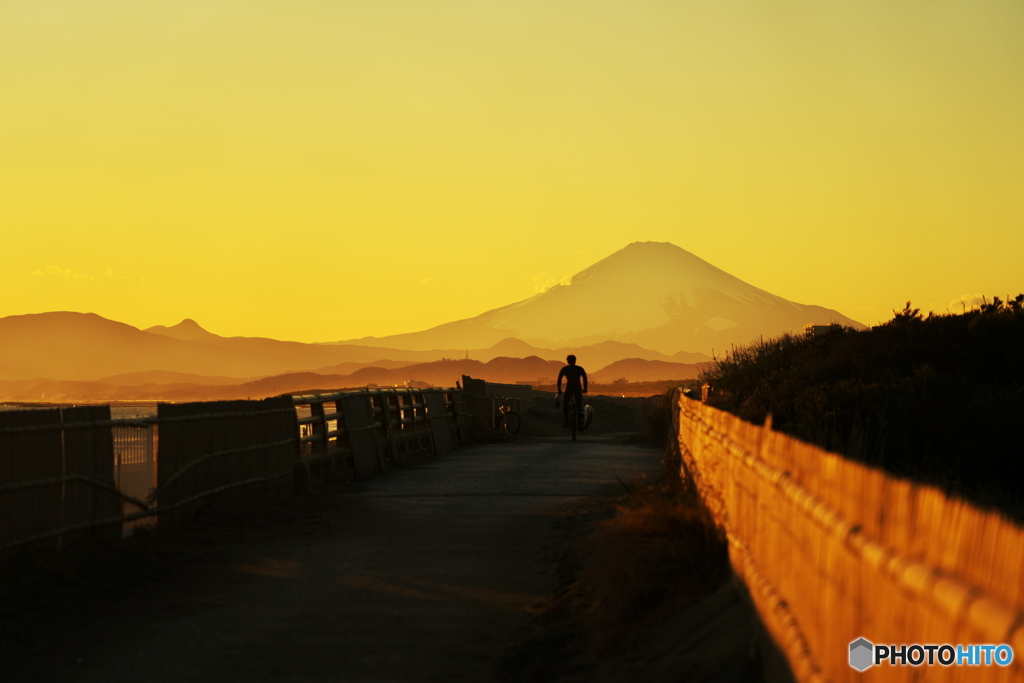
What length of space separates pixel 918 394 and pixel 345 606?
41.4ft

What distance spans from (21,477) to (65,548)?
827 mm

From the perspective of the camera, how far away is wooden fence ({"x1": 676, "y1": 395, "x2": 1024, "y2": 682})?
244 cm

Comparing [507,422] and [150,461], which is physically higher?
[507,422]

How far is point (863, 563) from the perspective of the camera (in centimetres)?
342

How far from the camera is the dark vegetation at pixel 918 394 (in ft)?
53.6

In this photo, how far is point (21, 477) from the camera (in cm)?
896

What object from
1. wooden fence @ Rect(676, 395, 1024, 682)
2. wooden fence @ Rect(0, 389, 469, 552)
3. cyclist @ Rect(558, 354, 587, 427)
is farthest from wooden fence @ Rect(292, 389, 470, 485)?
wooden fence @ Rect(676, 395, 1024, 682)

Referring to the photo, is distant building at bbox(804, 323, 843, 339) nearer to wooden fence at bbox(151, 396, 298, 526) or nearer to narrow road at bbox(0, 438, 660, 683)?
narrow road at bbox(0, 438, 660, 683)

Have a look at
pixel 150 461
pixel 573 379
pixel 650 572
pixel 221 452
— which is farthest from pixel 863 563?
pixel 573 379

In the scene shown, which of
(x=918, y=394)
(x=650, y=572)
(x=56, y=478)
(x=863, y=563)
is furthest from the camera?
(x=918, y=394)

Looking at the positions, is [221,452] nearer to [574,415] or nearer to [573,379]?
[573,379]

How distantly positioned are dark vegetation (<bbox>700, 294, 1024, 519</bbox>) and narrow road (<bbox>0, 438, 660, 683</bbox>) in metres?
4.22

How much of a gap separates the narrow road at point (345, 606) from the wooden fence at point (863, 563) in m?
2.39

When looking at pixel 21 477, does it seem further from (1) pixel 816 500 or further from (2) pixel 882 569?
(2) pixel 882 569
